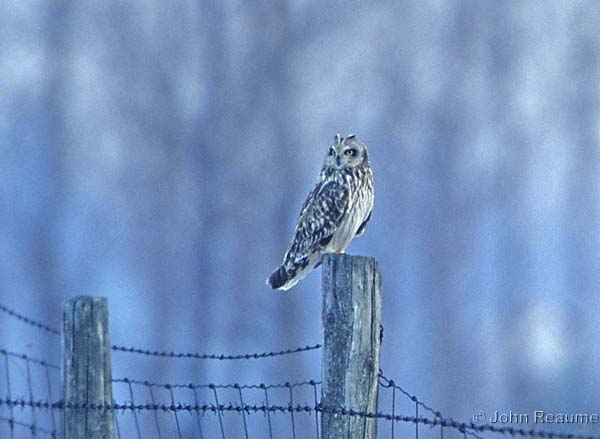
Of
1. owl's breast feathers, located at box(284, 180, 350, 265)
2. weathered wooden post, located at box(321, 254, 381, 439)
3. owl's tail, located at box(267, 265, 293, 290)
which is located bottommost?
weathered wooden post, located at box(321, 254, 381, 439)

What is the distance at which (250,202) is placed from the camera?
77.9ft

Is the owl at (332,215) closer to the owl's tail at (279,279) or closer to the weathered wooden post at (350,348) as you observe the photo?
the owl's tail at (279,279)

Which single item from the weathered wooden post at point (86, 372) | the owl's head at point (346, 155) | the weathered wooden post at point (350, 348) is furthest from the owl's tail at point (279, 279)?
the weathered wooden post at point (350, 348)

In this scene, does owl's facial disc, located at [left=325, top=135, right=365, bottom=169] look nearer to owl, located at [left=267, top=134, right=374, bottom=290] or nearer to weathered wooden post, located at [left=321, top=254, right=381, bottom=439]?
owl, located at [left=267, top=134, right=374, bottom=290]

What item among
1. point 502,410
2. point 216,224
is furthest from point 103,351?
point 502,410

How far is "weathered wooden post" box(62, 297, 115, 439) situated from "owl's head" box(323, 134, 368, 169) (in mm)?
3970

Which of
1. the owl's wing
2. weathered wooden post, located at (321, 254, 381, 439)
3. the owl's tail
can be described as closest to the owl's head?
the owl's wing

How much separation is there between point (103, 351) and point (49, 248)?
1881 cm

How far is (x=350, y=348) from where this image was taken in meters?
4.87

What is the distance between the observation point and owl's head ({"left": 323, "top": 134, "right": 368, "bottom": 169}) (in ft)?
30.3

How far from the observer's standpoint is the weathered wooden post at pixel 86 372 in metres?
5.39

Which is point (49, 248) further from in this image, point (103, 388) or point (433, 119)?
point (103, 388)

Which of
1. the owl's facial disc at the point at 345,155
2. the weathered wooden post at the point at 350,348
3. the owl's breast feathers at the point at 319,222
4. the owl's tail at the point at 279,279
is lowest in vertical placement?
the weathered wooden post at the point at 350,348

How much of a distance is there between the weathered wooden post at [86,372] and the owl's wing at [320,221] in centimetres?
351
